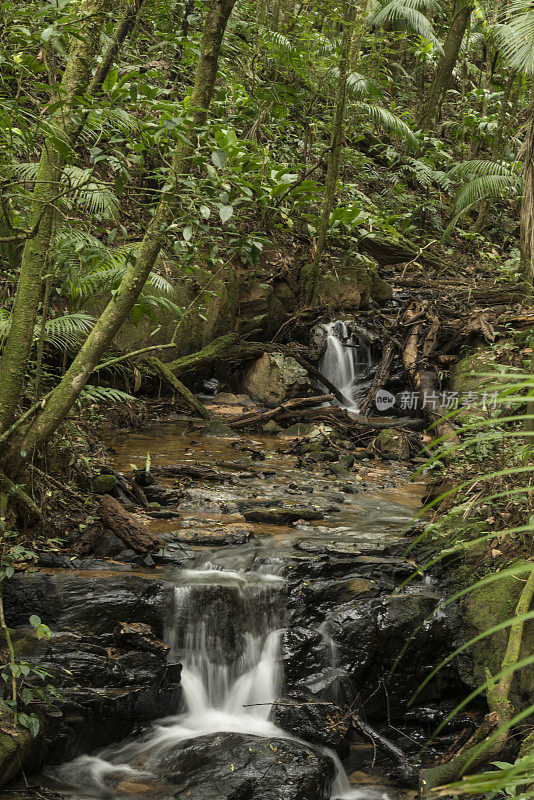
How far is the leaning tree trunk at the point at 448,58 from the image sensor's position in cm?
1838

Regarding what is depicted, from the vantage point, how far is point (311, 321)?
40.5 ft

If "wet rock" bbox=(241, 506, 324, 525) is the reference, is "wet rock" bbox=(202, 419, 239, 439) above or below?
above

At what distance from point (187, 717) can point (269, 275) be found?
30.1 feet

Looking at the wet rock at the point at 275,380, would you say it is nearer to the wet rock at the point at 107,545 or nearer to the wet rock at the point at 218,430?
the wet rock at the point at 218,430

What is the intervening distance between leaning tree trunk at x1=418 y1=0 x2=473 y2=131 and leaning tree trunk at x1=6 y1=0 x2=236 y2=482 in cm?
1622

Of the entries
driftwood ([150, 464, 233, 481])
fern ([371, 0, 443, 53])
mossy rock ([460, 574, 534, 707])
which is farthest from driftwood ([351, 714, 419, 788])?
fern ([371, 0, 443, 53])

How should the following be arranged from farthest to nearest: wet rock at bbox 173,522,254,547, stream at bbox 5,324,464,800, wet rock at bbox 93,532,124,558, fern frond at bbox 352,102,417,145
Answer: fern frond at bbox 352,102,417,145 → wet rock at bbox 173,522,254,547 → wet rock at bbox 93,532,124,558 → stream at bbox 5,324,464,800

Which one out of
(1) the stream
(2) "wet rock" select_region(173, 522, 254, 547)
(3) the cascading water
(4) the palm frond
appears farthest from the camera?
(2) "wet rock" select_region(173, 522, 254, 547)

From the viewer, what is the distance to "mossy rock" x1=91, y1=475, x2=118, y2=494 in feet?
18.7

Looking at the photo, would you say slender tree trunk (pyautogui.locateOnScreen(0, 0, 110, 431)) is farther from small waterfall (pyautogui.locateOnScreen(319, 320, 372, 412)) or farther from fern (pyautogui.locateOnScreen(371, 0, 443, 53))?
fern (pyautogui.locateOnScreen(371, 0, 443, 53))

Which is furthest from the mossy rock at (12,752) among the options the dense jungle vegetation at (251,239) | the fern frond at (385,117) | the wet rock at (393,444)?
the fern frond at (385,117)

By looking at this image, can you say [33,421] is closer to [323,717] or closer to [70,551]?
[70,551]

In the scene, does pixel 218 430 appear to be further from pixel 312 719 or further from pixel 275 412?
pixel 312 719

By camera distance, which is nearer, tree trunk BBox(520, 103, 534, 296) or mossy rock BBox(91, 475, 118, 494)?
tree trunk BBox(520, 103, 534, 296)
